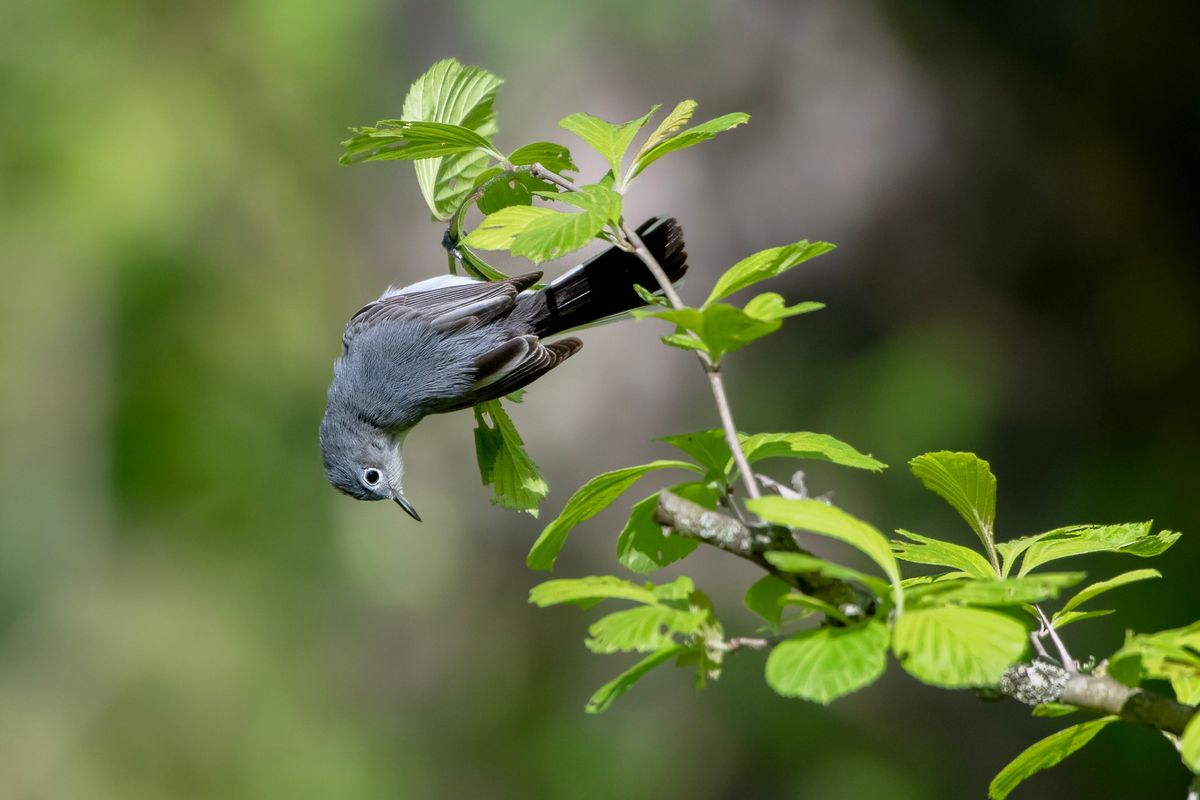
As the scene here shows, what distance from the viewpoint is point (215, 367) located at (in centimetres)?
531

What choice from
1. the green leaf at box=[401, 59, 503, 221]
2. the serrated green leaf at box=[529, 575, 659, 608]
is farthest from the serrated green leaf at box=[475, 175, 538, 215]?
the serrated green leaf at box=[529, 575, 659, 608]

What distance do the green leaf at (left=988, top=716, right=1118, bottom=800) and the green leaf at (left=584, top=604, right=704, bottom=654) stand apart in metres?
0.28

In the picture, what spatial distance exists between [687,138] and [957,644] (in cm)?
44

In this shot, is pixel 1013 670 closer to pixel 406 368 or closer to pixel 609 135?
pixel 609 135

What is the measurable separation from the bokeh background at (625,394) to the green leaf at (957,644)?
8.80ft

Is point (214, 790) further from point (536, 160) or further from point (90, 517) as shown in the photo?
point (536, 160)

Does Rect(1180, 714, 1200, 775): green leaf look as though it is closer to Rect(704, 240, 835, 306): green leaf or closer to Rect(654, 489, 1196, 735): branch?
Rect(654, 489, 1196, 735): branch

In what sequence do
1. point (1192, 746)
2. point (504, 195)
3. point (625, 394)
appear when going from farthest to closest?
point (625, 394) → point (504, 195) → point (1192, 746)

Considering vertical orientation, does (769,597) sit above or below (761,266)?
below

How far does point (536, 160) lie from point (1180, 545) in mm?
3299

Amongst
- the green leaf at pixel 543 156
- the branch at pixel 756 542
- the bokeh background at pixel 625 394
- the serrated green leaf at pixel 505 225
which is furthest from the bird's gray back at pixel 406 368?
the bokeh background at pixel 625 394

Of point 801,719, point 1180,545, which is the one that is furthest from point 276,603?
point 1180,545

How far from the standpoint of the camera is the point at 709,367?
77 centimetres

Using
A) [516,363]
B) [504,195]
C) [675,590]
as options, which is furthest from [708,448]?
[516,363]
